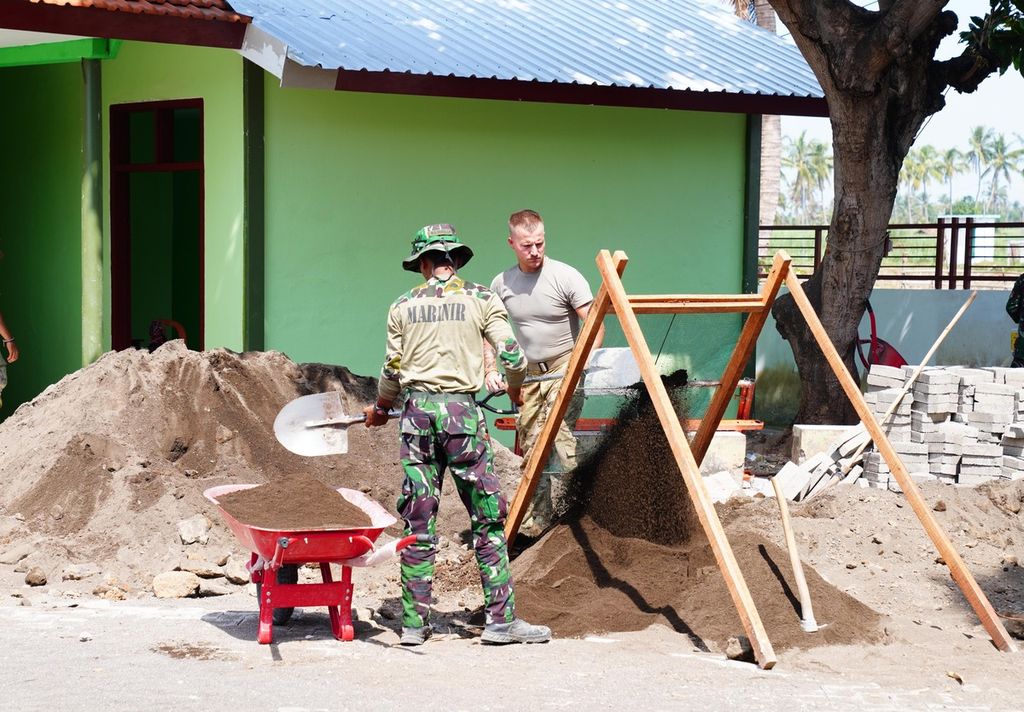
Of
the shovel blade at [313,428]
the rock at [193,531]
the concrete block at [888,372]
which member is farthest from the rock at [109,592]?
the concrete block at [888,372]

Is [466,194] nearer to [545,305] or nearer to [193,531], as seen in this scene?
[545,305]

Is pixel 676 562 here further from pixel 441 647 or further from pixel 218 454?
pixel 218 454

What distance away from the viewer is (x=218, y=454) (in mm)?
8789

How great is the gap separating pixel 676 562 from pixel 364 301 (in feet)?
15.9

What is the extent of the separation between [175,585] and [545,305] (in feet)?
8.20

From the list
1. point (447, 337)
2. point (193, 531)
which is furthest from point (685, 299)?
point (193, 531)

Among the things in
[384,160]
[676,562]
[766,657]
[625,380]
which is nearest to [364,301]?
[384,160]

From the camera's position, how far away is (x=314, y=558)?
19.6ft

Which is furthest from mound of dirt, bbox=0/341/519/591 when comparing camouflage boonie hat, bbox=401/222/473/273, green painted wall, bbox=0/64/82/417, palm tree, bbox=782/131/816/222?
palm tree, bbox=782/131/816/222

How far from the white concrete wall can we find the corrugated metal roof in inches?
165

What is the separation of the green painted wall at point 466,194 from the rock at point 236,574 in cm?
342

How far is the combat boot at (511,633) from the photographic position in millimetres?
6254

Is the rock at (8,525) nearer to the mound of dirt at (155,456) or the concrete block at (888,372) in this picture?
the mound of dirt at (155,456)

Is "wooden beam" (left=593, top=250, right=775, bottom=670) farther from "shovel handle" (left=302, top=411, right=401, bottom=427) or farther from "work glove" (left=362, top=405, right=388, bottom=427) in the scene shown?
"shovel handle" (left=302, top=411, right=401, bottom=427)
